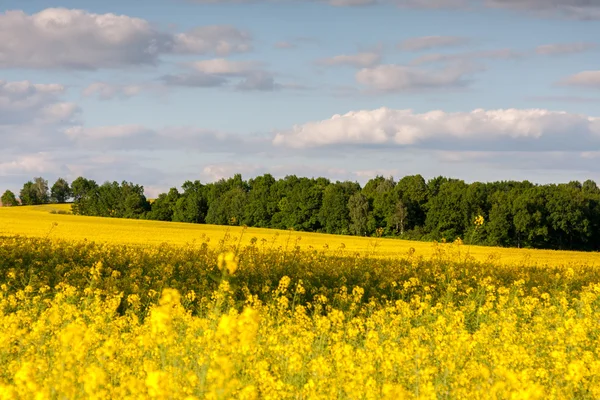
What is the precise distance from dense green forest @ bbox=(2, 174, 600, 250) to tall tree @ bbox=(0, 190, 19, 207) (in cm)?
2341

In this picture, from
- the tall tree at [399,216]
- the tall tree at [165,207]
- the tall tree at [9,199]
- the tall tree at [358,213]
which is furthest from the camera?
the tall tree at [9,199]

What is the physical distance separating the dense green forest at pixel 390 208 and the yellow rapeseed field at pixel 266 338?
48521mm

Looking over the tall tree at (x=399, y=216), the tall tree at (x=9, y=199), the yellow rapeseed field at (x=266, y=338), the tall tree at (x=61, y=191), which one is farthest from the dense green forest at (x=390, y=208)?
the yellow rapeseed field at (x=266, y=338)

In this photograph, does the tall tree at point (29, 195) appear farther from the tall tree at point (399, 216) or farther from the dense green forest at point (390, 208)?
the tall tree at point (399, 216)

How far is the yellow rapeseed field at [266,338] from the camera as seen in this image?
5570 millimetres

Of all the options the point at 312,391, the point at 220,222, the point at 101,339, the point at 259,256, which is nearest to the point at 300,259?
the point at 259,256

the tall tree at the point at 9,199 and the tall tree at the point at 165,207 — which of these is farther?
the tall tree at the point at 9,199

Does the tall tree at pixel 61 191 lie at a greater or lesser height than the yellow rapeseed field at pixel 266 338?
greater

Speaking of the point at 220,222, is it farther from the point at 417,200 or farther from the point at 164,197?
the point at 417,200

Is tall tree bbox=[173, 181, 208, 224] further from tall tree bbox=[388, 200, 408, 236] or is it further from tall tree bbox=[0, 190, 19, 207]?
tall tree bbox=[0, 190, 19, 207]

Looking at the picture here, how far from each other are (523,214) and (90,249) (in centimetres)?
5457

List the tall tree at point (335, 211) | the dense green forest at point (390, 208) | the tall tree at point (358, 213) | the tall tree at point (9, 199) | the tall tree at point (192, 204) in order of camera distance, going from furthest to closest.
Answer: the tall tree at point (9, 199) < the tall tree at point (192, 204) < the tall tree at point (335, 211) < the tall tree at point (358, 213) < the dense green forest at point (390, 208)

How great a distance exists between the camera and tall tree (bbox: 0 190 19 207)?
11212cm

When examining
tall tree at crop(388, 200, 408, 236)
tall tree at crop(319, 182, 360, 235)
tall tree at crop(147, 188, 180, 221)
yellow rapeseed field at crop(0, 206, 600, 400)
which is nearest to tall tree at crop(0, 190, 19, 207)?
tall tree at crop(147, 188, 180, 221)
